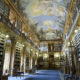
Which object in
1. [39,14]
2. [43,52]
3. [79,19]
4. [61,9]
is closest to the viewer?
[79,19]

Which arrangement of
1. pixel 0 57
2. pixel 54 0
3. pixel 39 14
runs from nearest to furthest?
pixel 0 57 → pixel 54 0 → pixel 39 14

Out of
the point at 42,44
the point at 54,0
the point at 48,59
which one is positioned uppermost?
the point at 54,0

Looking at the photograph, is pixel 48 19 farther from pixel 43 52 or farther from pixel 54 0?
pixel 43 52

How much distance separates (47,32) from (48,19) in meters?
6.83

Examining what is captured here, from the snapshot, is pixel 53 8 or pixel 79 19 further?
pixel 53 8

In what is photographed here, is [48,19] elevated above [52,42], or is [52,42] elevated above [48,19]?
[48,19]

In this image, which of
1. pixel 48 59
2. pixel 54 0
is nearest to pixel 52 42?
pixel 48 59

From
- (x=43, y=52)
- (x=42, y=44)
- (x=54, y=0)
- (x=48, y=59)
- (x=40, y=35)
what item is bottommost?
(x=48, y=59)

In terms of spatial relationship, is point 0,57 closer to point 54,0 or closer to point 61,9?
point 54,0

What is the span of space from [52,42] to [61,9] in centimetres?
1408

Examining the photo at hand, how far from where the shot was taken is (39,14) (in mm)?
15711

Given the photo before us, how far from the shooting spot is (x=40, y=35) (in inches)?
1011

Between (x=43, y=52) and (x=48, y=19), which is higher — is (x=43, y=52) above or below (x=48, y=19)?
below

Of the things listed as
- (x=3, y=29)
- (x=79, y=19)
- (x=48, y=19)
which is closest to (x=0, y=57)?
(x=3, y=29)
